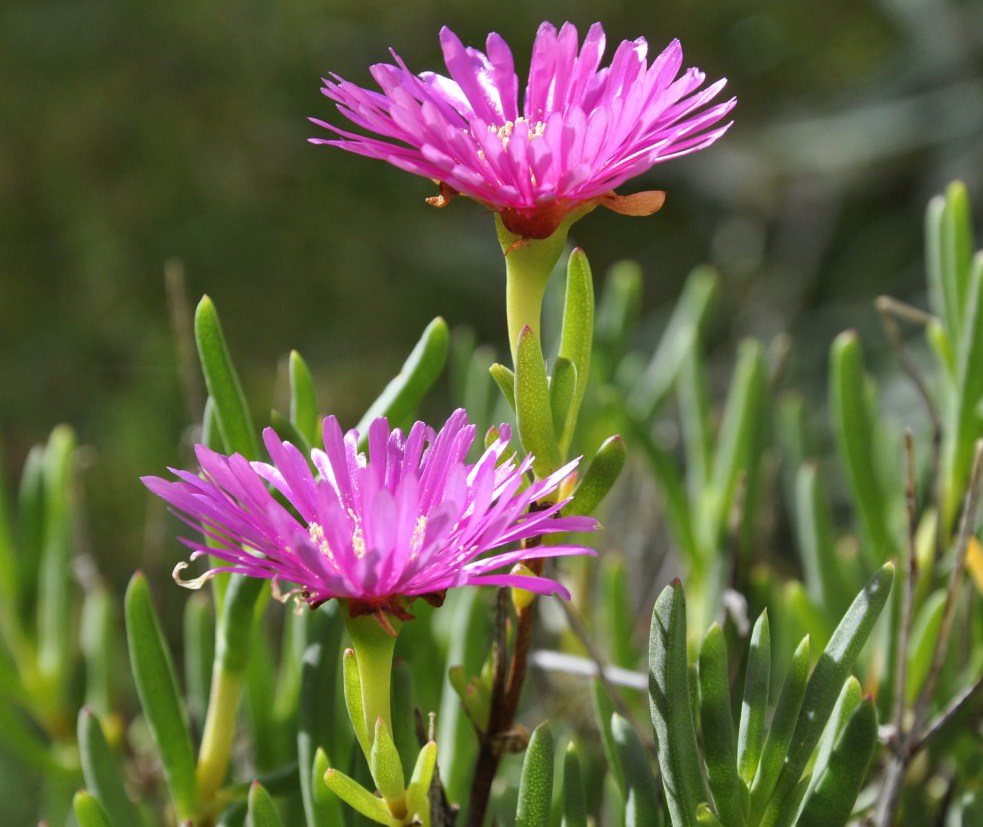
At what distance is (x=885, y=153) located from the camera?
62.4 inches

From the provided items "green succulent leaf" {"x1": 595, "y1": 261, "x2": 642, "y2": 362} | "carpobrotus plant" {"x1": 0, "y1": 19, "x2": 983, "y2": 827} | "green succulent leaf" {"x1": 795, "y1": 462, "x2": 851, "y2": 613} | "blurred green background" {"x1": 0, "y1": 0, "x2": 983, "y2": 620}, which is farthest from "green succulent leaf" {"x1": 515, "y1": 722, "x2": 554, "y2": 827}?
"blurred green background" {"x1": 0, "y1": 0, "x2": 983, "y2": 620}

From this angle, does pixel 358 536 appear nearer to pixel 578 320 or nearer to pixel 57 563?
pixel 578 320

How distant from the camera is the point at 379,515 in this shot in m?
0.26

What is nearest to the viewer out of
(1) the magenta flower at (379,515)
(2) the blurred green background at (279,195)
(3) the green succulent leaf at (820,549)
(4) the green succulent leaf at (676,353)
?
(1) the magenta flower at (379,515)

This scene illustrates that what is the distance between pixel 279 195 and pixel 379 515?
4.64 ft

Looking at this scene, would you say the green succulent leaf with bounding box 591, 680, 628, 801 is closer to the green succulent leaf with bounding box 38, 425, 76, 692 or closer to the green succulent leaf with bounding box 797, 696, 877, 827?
the green succulent leaf with bounding box 797, 696, 877, 827

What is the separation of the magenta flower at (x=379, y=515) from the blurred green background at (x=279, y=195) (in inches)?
45.3

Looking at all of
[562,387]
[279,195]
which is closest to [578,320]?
[562,387]

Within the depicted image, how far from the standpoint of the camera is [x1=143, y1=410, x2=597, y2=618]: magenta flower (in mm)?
260

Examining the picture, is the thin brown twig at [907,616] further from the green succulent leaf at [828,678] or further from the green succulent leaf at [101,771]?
the green succulent leaf at [101,771]

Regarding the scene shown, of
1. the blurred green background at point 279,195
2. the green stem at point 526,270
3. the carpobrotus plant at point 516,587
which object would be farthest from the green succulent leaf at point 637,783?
the blurred green background at point 279,195

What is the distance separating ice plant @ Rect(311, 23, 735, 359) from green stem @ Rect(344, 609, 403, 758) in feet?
0.29

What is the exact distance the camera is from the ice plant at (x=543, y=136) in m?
0.29

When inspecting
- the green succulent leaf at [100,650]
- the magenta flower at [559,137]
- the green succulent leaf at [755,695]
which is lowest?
the green succulent leaf at [100,650]
